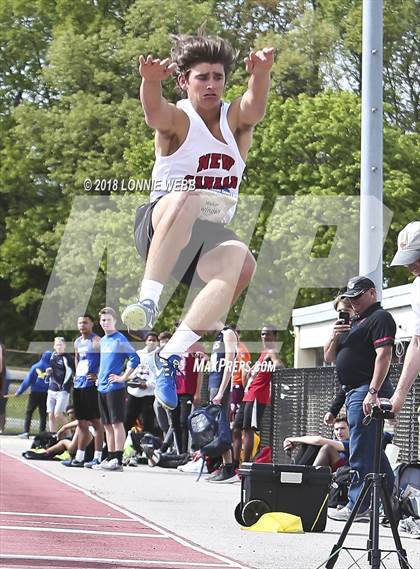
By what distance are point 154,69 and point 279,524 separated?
7.79 meters

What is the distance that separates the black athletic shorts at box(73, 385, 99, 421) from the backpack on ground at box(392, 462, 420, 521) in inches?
254

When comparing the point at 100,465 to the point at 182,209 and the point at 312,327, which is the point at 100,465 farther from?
the point at 182,209

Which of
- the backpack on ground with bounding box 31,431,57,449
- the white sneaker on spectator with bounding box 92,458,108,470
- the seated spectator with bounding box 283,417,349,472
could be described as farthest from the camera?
the backpack on ground with bounding box 31,431,57,449

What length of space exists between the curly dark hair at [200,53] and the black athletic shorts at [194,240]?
13.2 inches

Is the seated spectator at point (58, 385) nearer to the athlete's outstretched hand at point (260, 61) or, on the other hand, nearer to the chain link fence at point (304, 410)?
the chain link fence at point (304, 410)

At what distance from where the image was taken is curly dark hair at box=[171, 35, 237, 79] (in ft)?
9.94

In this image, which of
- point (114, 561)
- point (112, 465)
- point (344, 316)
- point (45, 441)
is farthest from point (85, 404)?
point (344, 316)

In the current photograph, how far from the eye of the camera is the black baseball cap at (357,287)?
7.08 metres

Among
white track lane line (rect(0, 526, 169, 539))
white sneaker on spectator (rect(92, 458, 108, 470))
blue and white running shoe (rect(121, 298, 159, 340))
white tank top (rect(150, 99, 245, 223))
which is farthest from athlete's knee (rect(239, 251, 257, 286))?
white sneaker on spectator (rect(92, 458, 108, 470))

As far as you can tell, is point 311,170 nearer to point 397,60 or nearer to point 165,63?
point 397,60

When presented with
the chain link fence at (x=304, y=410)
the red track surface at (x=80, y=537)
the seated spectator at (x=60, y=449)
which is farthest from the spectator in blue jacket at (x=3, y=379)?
the seated spectator at (x=60, y=449)

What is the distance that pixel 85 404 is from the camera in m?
16.6

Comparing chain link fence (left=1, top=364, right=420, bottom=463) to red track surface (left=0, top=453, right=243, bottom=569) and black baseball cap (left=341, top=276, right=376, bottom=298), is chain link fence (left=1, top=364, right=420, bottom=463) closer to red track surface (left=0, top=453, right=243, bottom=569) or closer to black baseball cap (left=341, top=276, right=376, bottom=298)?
red track surface (left=0, top=453, right=243, bottom=569)

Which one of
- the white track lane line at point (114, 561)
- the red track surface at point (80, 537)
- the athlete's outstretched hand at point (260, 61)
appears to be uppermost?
the athlete's outstretched hand at point (260, 61)
